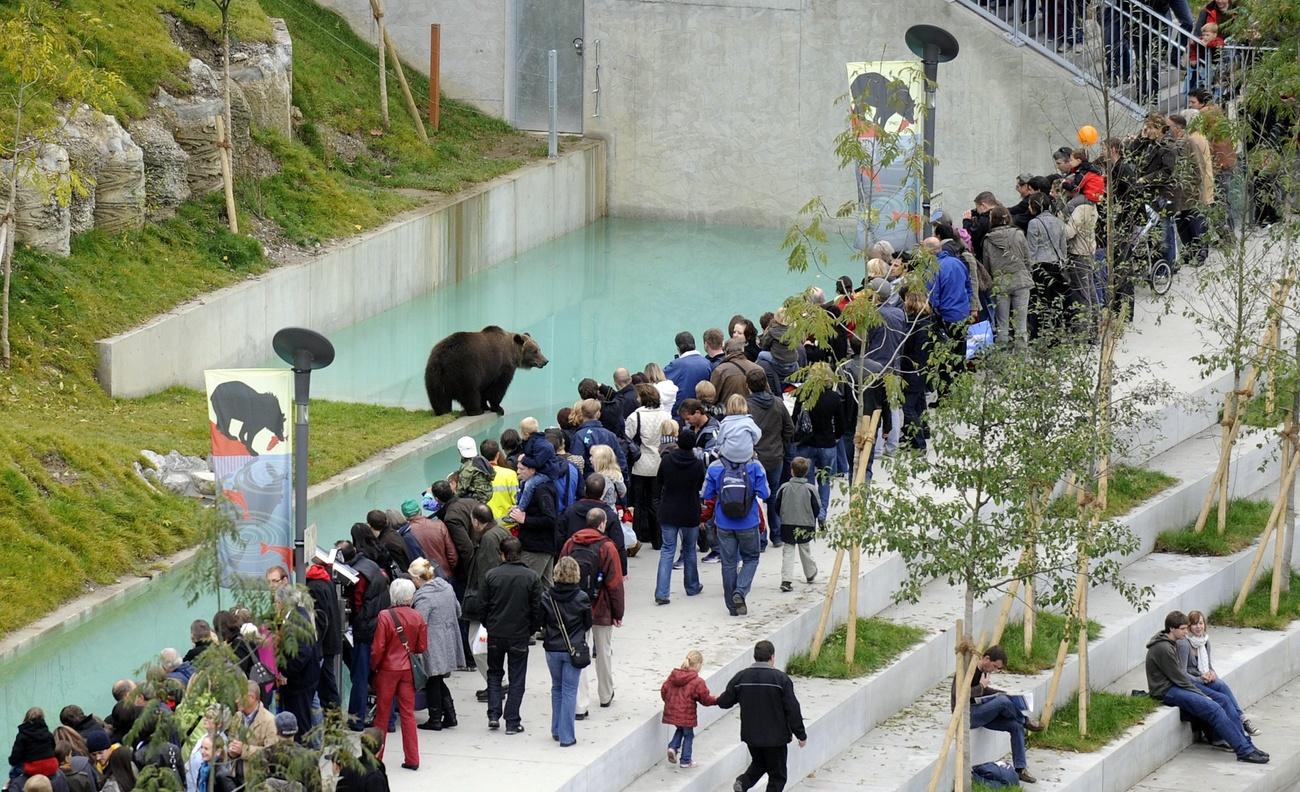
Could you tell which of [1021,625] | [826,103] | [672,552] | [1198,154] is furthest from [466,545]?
[826,103]

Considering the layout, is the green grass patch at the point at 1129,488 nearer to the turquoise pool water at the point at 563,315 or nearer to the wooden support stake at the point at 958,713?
the turquoise pool water at the point at 563,315

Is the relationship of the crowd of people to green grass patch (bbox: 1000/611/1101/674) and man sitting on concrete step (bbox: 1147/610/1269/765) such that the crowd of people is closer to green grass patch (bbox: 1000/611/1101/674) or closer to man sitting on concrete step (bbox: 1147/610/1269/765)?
man sitting on concrete step (bbox: 1147/610/1269/765)

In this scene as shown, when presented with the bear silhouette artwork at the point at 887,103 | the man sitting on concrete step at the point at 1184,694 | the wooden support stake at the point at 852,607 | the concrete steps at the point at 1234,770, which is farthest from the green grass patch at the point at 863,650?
the bear silhouette artwork at the point at 887,103

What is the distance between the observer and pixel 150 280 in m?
24.9

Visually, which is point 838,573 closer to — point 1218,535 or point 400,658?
point 400,658

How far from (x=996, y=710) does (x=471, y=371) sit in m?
7.61

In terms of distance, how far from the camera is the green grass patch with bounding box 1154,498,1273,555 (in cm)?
2377

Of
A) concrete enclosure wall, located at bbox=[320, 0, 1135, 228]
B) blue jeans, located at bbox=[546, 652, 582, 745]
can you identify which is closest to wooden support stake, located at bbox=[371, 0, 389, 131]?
concrete enclosure wall, located at bbox=[320, 0, 1135, 228]

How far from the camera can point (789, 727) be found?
16781 millimetres

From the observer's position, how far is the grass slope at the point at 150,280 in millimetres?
19188

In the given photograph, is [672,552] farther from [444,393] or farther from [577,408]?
[444,393]

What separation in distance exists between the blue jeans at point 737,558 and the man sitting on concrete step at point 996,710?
199 cm

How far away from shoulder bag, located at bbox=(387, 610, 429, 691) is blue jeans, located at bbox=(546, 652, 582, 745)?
0.89m

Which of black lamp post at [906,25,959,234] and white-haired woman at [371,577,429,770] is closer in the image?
white-haired woman at [371,577,429,770]
